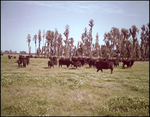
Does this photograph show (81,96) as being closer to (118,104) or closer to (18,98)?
(118,104)

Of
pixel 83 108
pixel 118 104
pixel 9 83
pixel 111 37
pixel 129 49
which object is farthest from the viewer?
pixel 129 49

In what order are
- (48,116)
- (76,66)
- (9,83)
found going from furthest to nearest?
(76,66), (9,83), (48,116)

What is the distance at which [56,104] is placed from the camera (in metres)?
8.47

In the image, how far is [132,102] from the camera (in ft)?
28.6

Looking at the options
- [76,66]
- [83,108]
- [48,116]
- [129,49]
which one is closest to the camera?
[48,116]

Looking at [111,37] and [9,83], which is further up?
[111,37]

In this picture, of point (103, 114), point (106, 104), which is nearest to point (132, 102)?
point (106, 104)

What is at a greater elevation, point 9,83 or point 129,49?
point 129,49

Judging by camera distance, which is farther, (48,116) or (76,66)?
(76,66)

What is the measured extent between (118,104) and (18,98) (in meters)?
9.33

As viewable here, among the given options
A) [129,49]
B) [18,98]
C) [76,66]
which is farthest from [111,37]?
[18,98]

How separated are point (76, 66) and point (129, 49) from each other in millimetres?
48131

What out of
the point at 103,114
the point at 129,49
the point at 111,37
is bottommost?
the point at 103,114

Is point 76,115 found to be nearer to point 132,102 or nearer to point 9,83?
point 132,102
